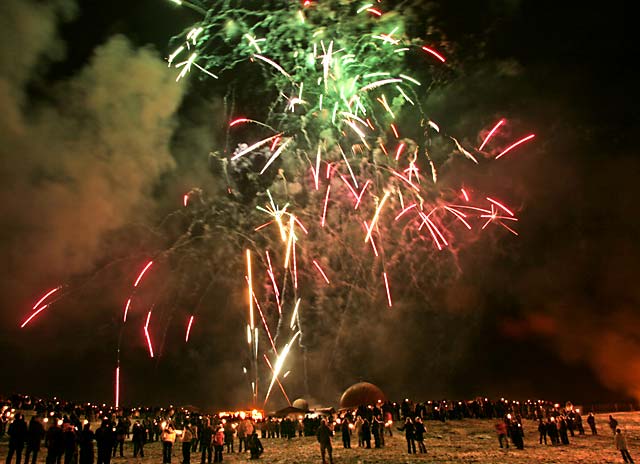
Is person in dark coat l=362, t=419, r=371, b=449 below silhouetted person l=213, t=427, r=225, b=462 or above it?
below

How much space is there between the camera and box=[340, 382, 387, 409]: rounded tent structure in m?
52.0

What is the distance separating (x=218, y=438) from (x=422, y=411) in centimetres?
2321

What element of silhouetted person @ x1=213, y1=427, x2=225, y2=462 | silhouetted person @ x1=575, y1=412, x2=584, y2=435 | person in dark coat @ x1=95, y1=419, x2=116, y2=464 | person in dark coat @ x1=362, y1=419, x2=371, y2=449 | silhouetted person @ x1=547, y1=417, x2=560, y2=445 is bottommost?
silhouetted person @ x1=575, y1=412, x2=584, y2=435

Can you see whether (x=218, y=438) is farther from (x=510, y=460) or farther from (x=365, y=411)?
→ (x=365, y=411)

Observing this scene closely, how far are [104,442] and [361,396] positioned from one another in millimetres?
41656

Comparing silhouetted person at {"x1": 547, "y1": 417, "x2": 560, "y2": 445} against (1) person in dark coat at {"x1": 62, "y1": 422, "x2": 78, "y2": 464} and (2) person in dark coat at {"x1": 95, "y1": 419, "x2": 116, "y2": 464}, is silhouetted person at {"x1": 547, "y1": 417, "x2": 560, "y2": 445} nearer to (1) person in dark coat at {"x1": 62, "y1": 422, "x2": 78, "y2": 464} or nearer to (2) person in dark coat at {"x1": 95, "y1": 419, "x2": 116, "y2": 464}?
(2) person in dark coat at {"x1": 95, "y1": 419, "x2": 116, "y2": 464}

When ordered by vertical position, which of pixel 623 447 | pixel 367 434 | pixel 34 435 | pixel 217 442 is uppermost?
pixel 34 435

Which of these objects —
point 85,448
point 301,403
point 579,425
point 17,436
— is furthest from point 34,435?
point 301,403

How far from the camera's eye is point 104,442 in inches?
541

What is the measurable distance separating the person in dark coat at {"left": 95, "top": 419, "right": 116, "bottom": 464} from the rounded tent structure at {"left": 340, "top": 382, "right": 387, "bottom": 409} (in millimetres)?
40344

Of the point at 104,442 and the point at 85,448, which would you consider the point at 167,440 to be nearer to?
the point at 104,442

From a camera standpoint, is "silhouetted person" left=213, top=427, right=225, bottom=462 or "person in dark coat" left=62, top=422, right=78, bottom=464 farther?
"silhouetted person" left=213, top=427, right=225, bottom=462

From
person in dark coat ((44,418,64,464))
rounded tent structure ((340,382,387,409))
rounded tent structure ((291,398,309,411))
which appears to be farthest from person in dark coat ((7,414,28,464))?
rounded tent structure ((291,398,309,411))

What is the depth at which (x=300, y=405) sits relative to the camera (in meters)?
62.5
